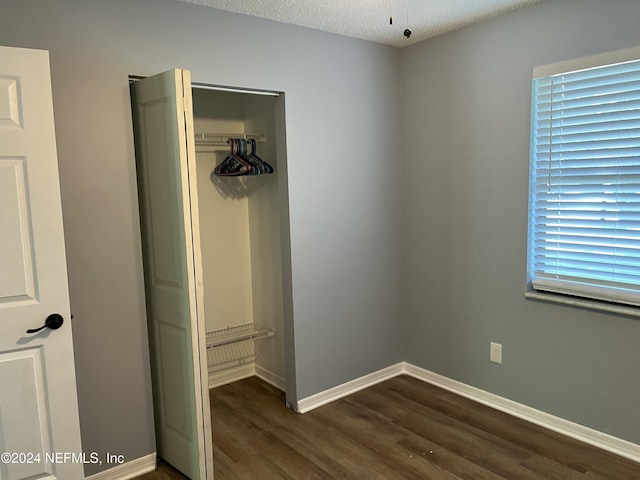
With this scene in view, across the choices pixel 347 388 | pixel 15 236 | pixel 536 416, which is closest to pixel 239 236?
pixel 347 388

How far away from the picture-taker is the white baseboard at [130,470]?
2537 mm

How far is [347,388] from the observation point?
11.6 feet

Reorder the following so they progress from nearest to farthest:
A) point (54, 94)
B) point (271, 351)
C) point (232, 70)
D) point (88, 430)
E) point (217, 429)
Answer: point (54, 94), point (88, 430), point (232, 70), point (217, 429), point (271, 351)

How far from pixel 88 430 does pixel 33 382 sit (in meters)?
0.52

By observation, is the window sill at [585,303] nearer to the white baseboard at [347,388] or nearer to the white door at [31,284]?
the white baseboard at [347,388]

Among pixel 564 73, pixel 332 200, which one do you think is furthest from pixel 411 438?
pixel 564 73

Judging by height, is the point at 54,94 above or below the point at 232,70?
below

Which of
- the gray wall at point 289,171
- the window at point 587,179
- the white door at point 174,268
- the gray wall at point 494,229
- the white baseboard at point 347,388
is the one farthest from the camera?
the white baseboard at point 347,388

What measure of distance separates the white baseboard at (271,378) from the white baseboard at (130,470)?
1152 mm

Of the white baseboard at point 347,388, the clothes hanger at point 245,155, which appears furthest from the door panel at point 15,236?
the white baseboard at point 347,388

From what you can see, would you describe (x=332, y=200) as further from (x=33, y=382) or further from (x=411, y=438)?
(x=33, y=382)

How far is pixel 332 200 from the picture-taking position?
11.0ft

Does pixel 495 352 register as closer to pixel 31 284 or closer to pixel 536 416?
pixel 536 416

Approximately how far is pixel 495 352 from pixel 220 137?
239 centimetres
